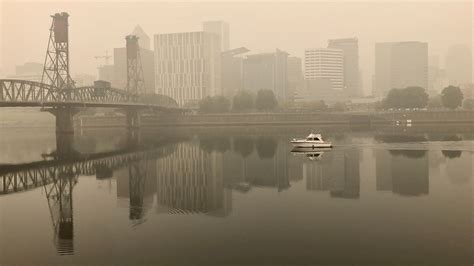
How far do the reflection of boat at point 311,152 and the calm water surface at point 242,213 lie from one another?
5.14 metres

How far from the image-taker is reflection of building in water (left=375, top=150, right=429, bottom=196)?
34656 millimetres

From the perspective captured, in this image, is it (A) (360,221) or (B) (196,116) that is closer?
(A) (360,221)

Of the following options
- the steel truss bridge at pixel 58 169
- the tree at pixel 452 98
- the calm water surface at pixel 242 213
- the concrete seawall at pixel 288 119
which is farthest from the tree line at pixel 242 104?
the calm water surface at pixel 242 213

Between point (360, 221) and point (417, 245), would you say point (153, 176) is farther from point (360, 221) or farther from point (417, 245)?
point (417, 245)

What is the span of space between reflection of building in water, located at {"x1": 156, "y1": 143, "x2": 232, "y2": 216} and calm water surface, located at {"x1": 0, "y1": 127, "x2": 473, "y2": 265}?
11 cm

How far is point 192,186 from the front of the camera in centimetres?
3825

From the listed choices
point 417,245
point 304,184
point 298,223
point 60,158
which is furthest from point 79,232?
point 60,158

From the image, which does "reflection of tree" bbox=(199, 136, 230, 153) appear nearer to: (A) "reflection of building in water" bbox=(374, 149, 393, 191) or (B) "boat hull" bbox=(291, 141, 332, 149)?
(B) "boat hull" bbox=(291, 141, 332, 149)

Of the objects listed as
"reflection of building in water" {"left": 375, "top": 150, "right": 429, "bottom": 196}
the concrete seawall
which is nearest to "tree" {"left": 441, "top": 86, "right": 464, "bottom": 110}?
the concrete seawall

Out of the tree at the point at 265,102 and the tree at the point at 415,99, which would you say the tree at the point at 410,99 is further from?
the tree at the point at 265,102

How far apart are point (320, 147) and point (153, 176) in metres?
32.5

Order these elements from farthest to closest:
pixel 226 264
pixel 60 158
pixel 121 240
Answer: pixel 60 158
pixel 121 240
pixel 226 264

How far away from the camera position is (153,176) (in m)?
43.8

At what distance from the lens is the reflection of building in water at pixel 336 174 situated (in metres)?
35.0
